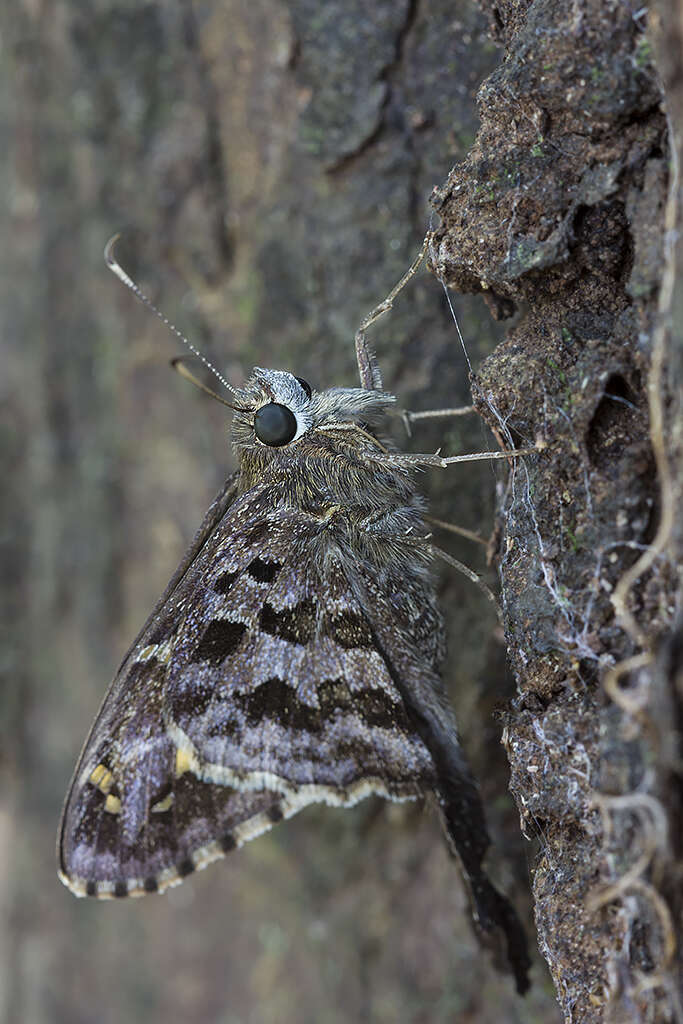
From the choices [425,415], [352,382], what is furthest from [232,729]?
[352,382]

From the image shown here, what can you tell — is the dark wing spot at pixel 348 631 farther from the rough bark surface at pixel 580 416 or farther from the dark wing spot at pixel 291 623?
the rough bark surface at pixel 580 416

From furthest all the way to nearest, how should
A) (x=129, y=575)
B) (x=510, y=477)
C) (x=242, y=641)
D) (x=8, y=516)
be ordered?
(x=8, y=516)
(x=129, y=575)
(x=242, y=641)
(x=510, y=477)

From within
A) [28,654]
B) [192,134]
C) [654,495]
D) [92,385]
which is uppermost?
[192,134]

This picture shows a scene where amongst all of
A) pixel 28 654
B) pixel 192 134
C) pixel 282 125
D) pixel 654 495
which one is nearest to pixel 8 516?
pixel 28 654

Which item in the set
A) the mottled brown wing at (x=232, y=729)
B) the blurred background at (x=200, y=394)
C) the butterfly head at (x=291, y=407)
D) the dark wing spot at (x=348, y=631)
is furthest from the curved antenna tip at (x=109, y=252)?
the dark wing spot at (x=348, y=631)

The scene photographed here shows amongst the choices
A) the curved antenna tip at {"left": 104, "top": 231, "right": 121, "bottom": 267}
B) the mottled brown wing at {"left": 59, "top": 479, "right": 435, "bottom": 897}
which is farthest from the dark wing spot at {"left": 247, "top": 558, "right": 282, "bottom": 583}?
the curved antenna tip at {"left": 104, "top": 231, "right": 121, "bottom": 267}

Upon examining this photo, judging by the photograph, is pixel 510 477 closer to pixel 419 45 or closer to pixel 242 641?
pixel 242 641
